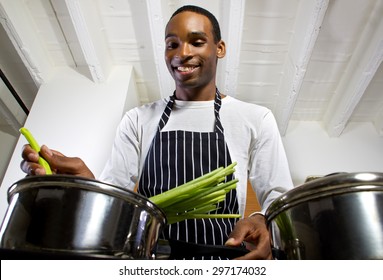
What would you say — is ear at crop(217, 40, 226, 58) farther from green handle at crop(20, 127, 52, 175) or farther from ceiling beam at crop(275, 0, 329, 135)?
ceiling beam at crop(275, 0, 329, 135)

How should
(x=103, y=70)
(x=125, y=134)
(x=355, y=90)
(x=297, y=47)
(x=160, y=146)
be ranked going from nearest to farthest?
(x=160, y=146)
(x=125, y=134)
(x=297, y=47)
(x=103, y=70)
(x=355, y=90)

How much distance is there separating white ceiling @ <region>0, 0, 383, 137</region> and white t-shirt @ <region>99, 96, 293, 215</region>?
49.0 inches

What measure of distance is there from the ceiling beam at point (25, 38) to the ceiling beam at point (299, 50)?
1877 millimetres

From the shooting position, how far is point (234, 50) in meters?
2.32

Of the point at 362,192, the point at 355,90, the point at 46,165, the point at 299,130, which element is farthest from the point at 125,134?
the point at 299,130

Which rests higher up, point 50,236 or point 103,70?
point 103,70

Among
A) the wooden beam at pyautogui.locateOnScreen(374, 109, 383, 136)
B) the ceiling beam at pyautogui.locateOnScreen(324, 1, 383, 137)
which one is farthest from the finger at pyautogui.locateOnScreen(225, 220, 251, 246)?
the wooden beam at pyautogui.locateOnScreen(374, 109, 383, 136)

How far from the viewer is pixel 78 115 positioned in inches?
89.1

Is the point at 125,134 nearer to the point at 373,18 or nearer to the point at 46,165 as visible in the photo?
the point at 46,165

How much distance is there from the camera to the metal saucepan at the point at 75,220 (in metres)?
0.36

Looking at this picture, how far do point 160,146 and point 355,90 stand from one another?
223 cm

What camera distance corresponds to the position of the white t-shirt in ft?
2.97

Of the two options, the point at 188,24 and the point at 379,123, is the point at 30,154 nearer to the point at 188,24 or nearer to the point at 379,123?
the point at 188,24

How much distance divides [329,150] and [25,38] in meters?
2.80
